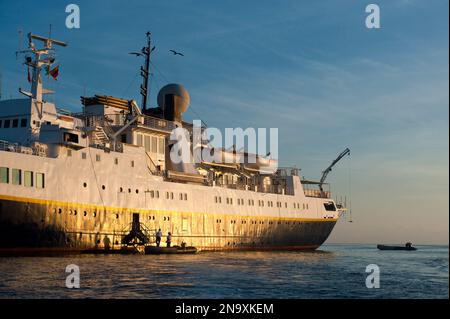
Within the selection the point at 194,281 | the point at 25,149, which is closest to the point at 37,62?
the point at 25,149

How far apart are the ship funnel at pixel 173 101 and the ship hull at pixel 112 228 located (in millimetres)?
10642

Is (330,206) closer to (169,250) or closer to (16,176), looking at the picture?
(169,250)

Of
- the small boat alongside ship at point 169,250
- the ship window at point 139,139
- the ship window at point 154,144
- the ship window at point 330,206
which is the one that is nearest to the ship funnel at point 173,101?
the ship window at point 154,144

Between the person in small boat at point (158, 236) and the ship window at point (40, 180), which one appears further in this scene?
the person in small boat at point (158, 236)

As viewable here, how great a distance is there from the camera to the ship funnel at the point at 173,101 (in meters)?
56.1

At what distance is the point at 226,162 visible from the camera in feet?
197

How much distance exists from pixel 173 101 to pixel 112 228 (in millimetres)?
18019

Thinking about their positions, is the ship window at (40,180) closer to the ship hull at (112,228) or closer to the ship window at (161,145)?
the ship hull at (112,228)

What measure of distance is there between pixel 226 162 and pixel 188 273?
1235 inches

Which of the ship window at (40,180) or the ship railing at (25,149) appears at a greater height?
the ship railing at (25,149)

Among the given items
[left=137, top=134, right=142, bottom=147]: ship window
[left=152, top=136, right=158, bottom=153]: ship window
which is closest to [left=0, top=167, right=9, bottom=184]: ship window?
[left=137, top=134, right=142, bottom=147]: ship window

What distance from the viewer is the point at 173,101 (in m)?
56.4
